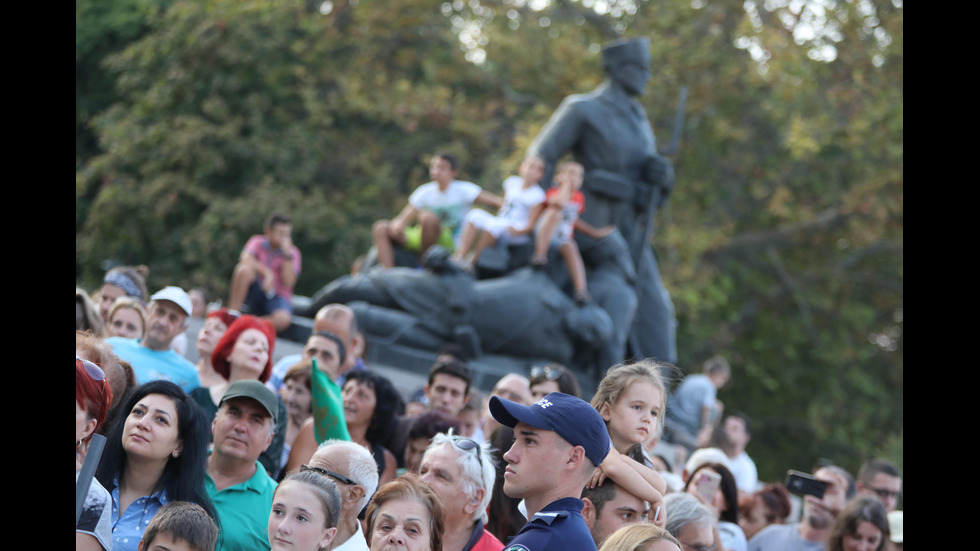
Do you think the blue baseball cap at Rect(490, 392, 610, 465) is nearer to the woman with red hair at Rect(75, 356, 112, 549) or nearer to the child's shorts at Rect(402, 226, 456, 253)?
the woman with red hair at Rect(75, 356, 112, 549)

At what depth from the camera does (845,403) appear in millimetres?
22344

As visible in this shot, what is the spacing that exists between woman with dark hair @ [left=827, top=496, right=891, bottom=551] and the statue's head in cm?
668

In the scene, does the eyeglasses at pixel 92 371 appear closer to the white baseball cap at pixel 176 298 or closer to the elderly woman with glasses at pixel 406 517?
the elderly woman with glasses at pixel 406 517

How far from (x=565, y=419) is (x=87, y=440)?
1.44 metres

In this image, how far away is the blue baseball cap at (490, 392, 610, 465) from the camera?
3605 millimetres

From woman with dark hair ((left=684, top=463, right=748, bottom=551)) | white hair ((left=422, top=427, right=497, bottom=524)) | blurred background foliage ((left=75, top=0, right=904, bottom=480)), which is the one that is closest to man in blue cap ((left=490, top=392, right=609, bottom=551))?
white hair ((left=422, top=427, right=497, bottom=524))

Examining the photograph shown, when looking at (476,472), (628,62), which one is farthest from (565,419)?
(628,62)

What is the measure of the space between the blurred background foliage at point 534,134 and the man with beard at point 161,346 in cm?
1245

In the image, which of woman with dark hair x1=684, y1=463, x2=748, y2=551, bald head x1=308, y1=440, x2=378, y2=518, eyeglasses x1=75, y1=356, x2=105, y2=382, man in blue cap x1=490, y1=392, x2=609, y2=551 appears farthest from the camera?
woman with dark hair x1=684, y1=463, x2=748, y2=551

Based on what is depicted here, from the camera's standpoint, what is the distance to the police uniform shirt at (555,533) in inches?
134

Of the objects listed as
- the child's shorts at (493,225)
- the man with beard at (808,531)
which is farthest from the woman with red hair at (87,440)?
the child's shorts at (493,225)
